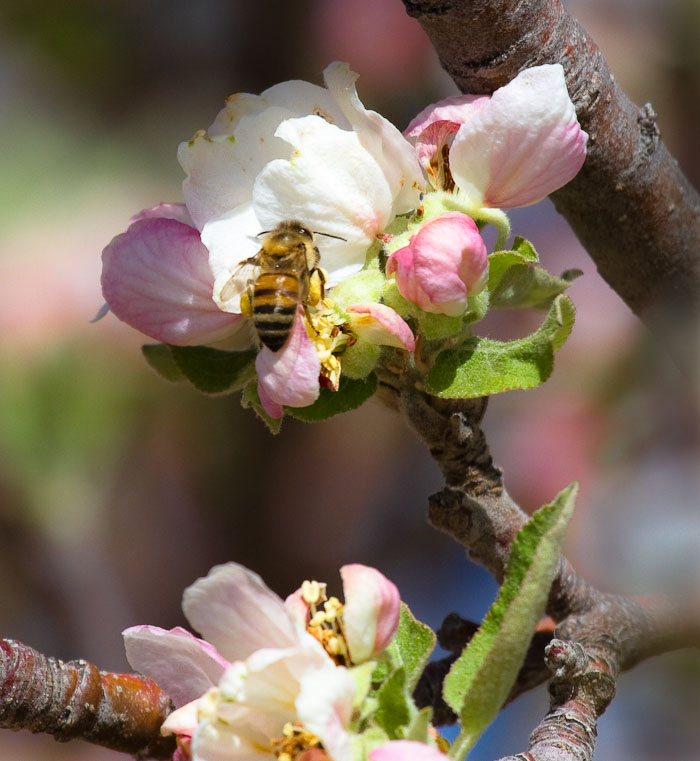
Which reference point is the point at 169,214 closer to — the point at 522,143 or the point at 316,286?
the point at 316,286

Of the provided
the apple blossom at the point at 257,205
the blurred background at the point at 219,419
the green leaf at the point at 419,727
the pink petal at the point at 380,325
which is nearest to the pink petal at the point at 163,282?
the apple blossom at the point at 257,205

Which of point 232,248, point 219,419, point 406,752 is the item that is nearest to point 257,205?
point 232,248

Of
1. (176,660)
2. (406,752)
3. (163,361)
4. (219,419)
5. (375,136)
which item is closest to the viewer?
(406,752)

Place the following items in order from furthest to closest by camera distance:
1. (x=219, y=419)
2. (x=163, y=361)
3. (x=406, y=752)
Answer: (x=219, y=419), (x=163, y=361), (x=406, y=752)

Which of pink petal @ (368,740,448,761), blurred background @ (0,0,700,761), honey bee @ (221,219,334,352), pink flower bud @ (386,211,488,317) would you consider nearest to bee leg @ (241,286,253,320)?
honey bee @ (221,219,334,352)

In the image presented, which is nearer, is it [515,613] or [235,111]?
[515,613]

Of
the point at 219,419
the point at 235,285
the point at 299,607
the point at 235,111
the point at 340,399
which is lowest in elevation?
the point at 299,607
